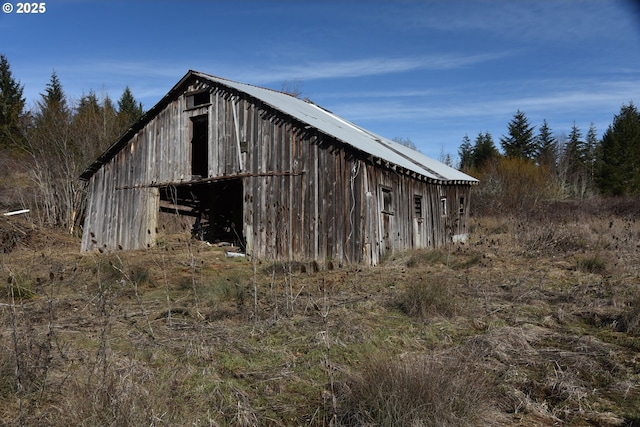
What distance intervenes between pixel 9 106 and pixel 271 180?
35.1 m

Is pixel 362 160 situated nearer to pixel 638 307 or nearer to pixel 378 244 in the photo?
pixel 378 244

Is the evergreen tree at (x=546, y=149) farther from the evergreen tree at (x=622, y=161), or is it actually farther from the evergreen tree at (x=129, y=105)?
the evergreen tree at (x=129, y=105)

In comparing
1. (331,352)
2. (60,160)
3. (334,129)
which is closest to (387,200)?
(334,129)

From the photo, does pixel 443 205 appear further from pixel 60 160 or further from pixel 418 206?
pixel 60 160

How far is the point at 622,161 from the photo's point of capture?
41.8 m

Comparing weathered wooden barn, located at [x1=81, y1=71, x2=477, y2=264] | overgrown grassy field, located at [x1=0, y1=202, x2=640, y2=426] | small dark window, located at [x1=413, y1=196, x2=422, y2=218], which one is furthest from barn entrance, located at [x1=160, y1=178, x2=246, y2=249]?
overgrown grassy field, located at [x1=0, y1=202, x2=640, y2=426]

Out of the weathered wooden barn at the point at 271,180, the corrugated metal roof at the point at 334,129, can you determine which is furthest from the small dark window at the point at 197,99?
the corrugated metal roof at the point at 334,129

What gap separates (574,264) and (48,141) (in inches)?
913

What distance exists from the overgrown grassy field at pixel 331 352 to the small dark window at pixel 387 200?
136 inches

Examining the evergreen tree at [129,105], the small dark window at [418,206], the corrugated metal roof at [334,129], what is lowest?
the small dark window at [418,206]

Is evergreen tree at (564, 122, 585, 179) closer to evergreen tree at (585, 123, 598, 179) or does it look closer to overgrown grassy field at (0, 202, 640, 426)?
evergreen tree at (585, 123, 598, 179)

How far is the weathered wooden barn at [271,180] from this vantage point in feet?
39.9

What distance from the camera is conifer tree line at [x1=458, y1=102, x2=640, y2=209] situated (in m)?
35.3

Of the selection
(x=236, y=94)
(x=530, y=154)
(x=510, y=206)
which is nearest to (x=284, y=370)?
(x=236, y=94)
